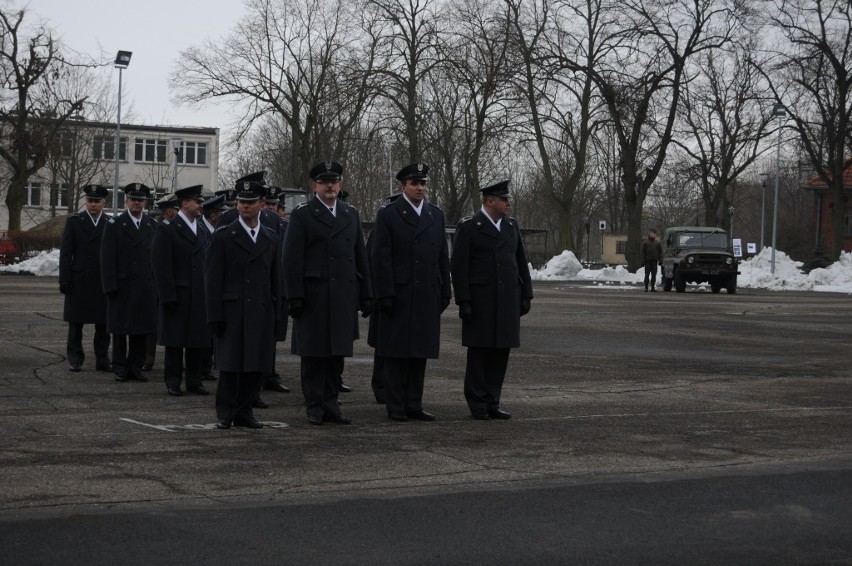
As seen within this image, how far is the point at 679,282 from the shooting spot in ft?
139

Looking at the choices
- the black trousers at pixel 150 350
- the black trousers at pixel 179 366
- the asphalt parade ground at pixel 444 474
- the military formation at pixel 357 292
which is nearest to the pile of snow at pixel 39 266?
the black trousers at pixel 150 350

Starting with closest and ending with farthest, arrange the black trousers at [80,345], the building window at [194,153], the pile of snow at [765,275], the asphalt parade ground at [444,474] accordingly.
Answer: the asphalt parade ground at [444,474]
the black trousers at [80,345]
the pile of snow at [765,275]
the building window at [194,153]

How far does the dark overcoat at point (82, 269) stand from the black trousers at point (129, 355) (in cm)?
74

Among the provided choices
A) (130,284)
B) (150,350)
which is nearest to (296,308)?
(130,284)

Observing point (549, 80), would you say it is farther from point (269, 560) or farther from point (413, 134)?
point (269, 560)

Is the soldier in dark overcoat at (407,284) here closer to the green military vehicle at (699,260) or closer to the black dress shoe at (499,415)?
the black dress shoe at (499,415)

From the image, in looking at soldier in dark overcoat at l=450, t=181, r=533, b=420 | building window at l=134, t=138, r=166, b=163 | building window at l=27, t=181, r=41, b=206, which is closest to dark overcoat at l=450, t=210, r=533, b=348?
soldier in dark overcoat at l=450, t=181, r=533, b=420

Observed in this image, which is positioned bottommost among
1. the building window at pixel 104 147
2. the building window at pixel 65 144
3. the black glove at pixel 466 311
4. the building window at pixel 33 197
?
the black glove at pixel 466 311

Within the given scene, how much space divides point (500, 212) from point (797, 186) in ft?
321

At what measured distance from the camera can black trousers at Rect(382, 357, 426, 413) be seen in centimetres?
1047

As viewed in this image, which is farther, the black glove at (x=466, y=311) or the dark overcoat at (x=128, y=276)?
the dark overcoat at (x=128, y=276)

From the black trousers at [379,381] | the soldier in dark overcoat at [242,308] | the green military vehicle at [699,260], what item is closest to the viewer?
the soldier in dark overcoat at [242,308]

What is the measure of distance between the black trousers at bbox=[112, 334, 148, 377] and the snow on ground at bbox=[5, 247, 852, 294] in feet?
119

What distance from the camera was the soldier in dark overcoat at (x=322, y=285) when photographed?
10.1m
